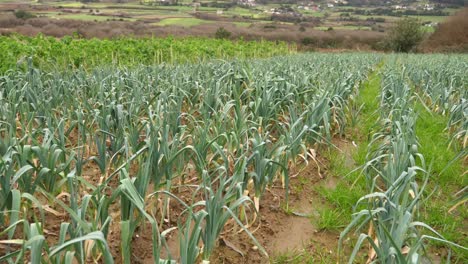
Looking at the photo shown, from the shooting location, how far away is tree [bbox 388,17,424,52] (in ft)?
115

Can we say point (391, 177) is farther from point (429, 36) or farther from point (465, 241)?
point (429, 36)

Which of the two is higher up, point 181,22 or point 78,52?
point 78,52

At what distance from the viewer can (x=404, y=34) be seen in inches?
1383

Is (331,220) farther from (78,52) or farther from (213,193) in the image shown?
(78,52)

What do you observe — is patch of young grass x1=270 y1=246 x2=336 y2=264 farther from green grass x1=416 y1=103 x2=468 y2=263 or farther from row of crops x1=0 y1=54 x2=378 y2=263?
green grass x1=416 y1=103 x2=468 y2=263

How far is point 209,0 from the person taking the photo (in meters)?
60.8

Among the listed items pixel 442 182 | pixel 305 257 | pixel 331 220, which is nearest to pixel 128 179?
pixel 305 257

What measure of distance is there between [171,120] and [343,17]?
199 feet

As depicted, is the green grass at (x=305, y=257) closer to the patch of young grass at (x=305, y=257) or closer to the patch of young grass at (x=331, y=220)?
the patch of young grass at (x=305, y=257)

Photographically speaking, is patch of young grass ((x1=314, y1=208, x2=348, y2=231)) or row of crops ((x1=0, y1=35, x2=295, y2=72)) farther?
row of crops ((x1=0, y1=35, x2=295, y2=72))

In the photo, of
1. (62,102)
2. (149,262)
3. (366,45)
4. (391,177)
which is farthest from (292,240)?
(366,45)

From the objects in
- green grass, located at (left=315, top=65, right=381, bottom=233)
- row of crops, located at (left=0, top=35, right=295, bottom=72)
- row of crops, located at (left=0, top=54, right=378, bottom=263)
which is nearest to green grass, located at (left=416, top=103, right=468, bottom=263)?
green grass, located at (left=315, top=65, right=381, bottom=233)

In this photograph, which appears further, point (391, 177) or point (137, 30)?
point (137, 30)

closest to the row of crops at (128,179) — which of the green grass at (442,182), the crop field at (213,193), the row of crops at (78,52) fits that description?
the crop field at (213,193)
